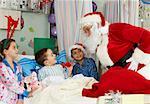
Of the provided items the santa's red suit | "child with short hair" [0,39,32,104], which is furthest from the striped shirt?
the santa's red suit

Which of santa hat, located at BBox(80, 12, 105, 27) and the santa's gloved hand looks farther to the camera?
santa hat, located at BBox(80, 12, 105, 27)

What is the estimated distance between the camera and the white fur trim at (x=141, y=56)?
249cm

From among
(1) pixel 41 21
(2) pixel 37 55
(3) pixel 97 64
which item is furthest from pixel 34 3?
(3) pixel 97 64

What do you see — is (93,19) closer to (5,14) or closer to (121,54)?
(121,54)

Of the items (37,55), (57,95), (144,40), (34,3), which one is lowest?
(57,95)

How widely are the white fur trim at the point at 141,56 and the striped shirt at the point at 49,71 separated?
0.82 metres

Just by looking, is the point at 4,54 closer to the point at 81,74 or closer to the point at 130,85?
the point at 81,74

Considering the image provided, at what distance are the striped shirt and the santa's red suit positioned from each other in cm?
43

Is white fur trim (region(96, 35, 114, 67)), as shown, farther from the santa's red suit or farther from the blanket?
the blanket

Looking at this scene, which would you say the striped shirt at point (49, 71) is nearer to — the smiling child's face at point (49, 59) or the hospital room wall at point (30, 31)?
the smiling child's face at point (49, 59)

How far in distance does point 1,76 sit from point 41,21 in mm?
1413

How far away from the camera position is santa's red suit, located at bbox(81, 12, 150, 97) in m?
2.32

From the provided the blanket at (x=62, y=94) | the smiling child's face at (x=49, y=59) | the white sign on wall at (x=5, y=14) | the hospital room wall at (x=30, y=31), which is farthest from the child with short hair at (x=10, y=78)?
the hospital room wall at (x=30, y=31)

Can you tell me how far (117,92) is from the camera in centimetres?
226
